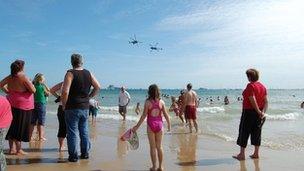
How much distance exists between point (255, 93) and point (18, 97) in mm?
4973

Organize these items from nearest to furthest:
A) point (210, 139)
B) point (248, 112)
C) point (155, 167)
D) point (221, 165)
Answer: point (155, 167) → point (221, 165) → point (248, 112) → point (210, 139)

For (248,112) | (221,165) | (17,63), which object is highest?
(17,63)

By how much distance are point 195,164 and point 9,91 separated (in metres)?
4.06

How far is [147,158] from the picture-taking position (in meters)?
9.32

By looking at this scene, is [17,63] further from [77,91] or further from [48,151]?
[48,151]

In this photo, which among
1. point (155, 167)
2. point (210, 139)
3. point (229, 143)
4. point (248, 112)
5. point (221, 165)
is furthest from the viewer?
point (210, 139)

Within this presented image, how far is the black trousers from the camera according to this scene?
31.0ft

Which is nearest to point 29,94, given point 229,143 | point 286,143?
point 229,143

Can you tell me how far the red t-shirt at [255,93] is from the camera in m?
9.38

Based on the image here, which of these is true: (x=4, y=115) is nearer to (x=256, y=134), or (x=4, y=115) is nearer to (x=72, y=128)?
(x=72, y=128)

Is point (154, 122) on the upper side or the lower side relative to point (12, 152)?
upper

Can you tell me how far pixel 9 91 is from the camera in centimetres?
896

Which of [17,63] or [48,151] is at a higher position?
[17,63]


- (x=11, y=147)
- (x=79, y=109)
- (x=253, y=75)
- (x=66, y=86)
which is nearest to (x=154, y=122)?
(x=79, y=109)
